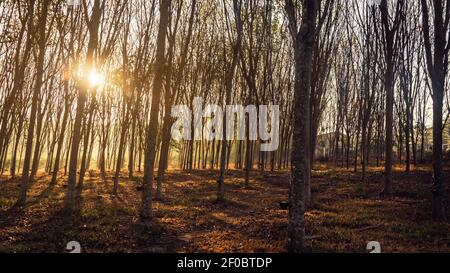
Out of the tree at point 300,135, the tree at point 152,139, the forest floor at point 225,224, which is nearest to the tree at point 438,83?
the forest floor at point 225,224

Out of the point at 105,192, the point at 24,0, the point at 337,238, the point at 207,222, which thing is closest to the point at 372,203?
the point at 337,238

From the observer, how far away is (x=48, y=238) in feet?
27.0

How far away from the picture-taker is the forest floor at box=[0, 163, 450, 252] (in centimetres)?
760

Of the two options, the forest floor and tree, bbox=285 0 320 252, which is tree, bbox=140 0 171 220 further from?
tree, bbox=285 0 320 252

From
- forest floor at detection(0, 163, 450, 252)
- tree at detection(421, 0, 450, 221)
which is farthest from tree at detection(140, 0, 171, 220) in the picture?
tree at detection(421, 0, 450, 221)

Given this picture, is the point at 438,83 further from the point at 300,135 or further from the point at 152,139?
the point at 152,139

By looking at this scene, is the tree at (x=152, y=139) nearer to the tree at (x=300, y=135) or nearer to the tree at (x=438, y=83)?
the tree at (x=300, y=135)

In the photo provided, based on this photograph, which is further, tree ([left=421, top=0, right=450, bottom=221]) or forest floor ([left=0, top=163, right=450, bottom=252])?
tree ([left=421, top=0, right=450, bottom=221])

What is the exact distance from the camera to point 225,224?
34.2ft

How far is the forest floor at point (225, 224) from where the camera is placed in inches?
299

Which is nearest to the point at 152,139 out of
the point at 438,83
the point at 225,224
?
the point at 225,224

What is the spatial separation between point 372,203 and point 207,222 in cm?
631

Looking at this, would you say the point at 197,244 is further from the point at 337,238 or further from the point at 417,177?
the point at 417,177
